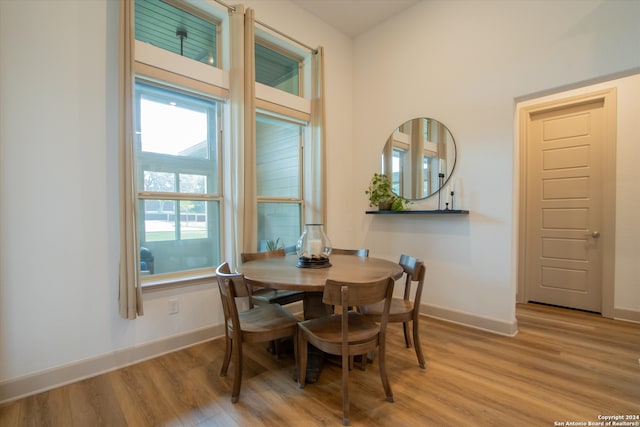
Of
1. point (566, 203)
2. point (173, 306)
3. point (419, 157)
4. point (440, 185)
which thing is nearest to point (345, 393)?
point (173, 306)

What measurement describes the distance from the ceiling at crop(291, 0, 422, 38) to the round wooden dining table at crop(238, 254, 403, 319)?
302cm

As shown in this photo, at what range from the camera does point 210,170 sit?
289 centimetres

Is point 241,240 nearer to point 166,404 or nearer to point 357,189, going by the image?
point 166,404

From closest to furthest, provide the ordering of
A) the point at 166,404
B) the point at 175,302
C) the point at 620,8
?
the point at 166,404
the point at 620,8
the point at 175,302

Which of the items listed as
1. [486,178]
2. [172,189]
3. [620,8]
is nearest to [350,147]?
[486,178]

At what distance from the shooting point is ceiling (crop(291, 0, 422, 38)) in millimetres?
3457

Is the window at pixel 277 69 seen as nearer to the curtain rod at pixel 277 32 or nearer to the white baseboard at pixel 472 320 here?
the curtain rod at pixel 277 32

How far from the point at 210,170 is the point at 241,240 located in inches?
30.3

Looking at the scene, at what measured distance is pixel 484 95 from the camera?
2.98 metres

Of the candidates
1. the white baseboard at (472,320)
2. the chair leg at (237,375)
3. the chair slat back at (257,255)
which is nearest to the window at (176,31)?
the chair slat back at (257,255)

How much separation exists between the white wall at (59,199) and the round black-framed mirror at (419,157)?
291cm

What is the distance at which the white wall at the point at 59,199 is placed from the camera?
1872 millimetres

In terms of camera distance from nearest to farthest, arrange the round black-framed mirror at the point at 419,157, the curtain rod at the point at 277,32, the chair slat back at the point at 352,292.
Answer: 1. the chair slat back at the point at 352,292
2. the curtain rod at the point at 277,32
3. the round black-framed mirror at the point at 419,157

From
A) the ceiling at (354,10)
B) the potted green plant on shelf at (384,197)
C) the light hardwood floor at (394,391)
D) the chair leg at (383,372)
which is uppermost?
the ceiling at (354,10)
